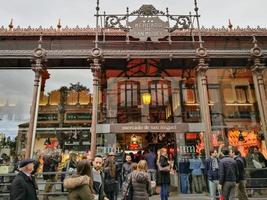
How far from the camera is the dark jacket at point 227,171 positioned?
781cm

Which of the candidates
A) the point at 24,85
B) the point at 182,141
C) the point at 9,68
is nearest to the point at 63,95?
the point at 24,85

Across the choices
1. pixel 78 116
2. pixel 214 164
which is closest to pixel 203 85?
pixel 214 164

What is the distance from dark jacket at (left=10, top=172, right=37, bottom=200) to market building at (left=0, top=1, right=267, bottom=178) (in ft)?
24.6

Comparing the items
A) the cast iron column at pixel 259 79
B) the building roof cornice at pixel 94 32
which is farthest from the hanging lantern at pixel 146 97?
the cast iron column at pixel 259 79

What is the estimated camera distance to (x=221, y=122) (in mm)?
13789

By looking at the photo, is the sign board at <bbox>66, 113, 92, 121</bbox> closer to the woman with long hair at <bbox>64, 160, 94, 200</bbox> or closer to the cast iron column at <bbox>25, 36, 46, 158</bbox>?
the cast iron column at <bbox>25, 36, 46, 158</bbox>

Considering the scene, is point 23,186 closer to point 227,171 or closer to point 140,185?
point 140,185

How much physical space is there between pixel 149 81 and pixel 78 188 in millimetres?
10903

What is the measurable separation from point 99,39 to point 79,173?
10.5 m

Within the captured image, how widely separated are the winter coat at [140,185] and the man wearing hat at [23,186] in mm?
2284

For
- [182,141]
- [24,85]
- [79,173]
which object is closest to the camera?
[79,173]

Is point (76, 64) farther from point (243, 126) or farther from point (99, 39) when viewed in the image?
point (243, 126)

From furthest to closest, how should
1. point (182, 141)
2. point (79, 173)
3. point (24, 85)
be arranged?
point (24, 85) → point (182, 141) → point (79, 173)

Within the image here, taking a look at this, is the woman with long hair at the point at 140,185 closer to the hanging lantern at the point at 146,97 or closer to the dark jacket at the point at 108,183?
the dark jacket at the point at 108,183
